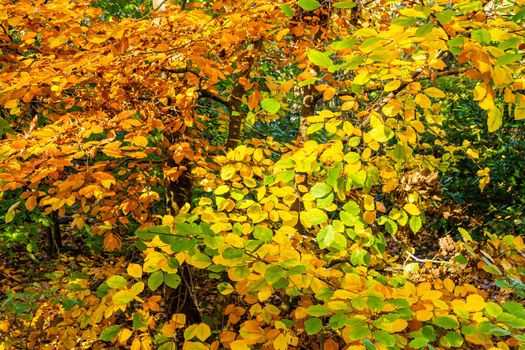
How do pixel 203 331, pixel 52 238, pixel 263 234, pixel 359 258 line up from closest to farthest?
pixel 263 234 → pixel 203 331 → pixel 359 258 → pixel 52 238

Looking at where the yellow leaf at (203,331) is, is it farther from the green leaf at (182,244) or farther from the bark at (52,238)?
the bark at (52,238)

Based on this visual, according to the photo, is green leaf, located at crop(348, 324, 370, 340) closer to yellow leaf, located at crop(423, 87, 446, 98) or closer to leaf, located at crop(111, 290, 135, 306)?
leaf, located at crop(111, 290, 135, 306)

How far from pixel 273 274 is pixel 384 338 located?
454 mm

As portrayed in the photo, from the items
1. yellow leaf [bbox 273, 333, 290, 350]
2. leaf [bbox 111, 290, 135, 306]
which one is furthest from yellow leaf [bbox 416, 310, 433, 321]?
leaf [bbox 111, 290, 135, 306]

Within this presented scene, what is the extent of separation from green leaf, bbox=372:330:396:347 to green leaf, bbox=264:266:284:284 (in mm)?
398

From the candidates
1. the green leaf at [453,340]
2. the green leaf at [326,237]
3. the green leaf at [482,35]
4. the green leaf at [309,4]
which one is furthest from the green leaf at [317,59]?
the green leaf at [453,340]

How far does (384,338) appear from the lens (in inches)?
57.1

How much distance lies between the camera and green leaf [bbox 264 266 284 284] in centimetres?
159

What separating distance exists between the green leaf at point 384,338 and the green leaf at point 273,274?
1.31ft

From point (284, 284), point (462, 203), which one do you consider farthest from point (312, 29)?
point (462, 203)

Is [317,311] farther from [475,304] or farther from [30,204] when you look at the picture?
[30,204]

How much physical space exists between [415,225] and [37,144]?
2.35 metres

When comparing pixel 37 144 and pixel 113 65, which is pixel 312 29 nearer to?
pixel 113 65

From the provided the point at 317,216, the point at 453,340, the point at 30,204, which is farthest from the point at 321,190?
the point at 30,204
